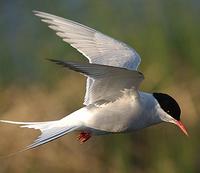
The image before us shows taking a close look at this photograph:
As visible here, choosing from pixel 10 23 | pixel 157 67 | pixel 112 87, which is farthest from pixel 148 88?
pixel 10 23

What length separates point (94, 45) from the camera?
7.66 meters

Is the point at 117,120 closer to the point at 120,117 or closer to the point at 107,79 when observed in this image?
the point at 120,117

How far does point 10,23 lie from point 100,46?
273cm

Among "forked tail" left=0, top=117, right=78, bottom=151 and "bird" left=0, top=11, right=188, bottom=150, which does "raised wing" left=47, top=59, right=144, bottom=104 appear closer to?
"bird" left=0, top=11, right=188, bottom=150

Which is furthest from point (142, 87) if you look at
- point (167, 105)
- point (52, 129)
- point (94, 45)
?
point (52, 129)

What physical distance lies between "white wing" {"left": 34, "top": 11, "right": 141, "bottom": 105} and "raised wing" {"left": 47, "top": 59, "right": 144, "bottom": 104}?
1.20 ft

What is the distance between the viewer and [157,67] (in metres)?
8.49

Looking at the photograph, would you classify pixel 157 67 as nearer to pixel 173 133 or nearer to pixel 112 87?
pixel 173 133

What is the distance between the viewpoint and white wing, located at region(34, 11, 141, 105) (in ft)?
24.2

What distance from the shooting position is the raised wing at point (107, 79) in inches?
252

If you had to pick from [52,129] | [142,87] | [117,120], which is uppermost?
[117,120]

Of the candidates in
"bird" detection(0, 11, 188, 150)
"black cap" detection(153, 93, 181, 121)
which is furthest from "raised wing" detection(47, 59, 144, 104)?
"black cap" detection(153, 93, 181, 121)

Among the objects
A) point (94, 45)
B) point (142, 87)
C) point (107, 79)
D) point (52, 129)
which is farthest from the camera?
point (142, 87)

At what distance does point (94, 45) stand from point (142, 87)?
33.1 inches
